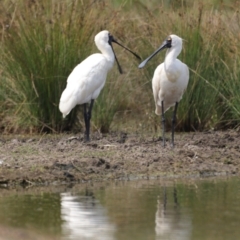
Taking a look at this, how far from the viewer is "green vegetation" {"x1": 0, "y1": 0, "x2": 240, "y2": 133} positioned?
13.4m

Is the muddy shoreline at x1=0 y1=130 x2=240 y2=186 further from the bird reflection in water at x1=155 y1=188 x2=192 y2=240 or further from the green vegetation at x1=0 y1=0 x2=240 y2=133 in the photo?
the bird reflection in water at x1=155 y1=188 x2=192 y2=240

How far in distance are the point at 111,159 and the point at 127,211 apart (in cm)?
284

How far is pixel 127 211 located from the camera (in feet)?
27.0

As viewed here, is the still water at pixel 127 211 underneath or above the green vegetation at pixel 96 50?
underneath

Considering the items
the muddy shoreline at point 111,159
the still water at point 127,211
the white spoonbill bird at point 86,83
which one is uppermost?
the white spoonbill bird at point 86,83

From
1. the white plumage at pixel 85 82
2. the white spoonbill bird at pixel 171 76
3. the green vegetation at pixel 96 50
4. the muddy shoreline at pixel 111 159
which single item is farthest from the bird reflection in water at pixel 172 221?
the green vegetation at pixel 96 50

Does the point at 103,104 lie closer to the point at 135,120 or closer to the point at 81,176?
the point at 135,120

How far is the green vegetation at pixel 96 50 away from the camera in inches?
529

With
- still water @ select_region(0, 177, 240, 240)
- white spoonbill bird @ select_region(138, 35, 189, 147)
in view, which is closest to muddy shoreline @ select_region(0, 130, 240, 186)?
still water @ select_region(0, 177, 240, 240)

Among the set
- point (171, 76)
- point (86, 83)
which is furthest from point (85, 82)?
point (171, 76)

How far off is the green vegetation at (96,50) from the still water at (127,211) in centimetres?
379

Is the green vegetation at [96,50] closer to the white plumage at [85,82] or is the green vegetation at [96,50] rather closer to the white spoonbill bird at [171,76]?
the white plumage at [85,82]

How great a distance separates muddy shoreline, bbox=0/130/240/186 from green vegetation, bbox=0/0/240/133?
810 millimetres

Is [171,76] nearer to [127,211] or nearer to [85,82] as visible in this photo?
[85,82]
